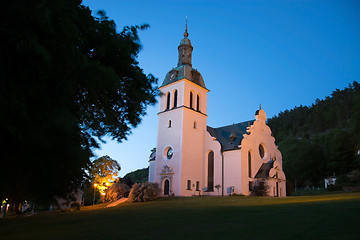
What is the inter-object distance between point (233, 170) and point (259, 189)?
12.1 feet

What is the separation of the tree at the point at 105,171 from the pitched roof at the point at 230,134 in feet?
43.5

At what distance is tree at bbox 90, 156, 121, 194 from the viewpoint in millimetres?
35625

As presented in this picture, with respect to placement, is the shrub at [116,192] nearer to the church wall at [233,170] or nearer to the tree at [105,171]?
the tree at [105,171]

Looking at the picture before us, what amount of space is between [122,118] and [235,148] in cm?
Answer: 2627

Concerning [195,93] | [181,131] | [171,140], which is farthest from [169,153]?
[195,93]

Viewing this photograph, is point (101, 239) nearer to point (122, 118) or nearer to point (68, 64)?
point (122, 118)

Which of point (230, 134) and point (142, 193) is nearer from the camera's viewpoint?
point (142, 193)

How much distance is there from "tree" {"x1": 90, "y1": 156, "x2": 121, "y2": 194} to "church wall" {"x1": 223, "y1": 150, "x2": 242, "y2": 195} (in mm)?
13123

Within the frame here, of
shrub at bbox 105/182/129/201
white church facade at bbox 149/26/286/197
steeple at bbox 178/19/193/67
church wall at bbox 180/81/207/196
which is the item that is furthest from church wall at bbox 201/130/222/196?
steeple at bbox 178/19/193/67

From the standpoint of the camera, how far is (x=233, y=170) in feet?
116

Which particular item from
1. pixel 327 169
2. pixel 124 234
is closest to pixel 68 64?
pixel 124 234

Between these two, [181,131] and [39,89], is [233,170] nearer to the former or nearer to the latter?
[181,131]

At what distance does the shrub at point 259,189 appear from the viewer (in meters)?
33.2

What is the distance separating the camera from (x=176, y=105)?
39.4 metres
